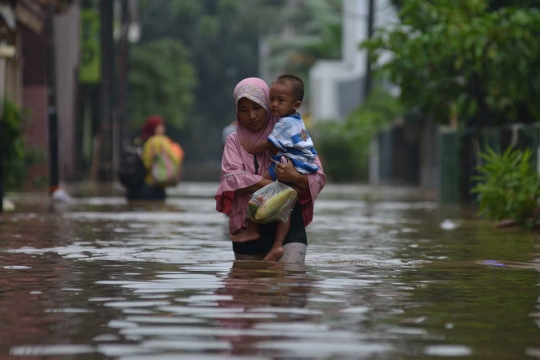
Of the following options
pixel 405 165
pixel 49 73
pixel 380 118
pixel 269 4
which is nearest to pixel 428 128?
pixel 380 118

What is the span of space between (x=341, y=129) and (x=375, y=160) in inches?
166

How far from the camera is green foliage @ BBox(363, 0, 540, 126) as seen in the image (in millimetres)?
22062

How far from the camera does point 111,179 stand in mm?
42406

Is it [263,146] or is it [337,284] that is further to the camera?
[263,146]

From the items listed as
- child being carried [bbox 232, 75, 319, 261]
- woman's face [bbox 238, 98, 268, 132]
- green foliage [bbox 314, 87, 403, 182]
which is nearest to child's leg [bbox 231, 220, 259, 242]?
child being carried [bbox 232, 75, 319, 261]

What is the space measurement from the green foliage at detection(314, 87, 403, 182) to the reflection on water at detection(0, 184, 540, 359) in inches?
1364

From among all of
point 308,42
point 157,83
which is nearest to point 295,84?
point 157,83

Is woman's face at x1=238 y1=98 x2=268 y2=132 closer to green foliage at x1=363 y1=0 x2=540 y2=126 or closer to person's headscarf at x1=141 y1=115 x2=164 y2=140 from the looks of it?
green foliage at x1=363 y1=0 x2=540 y2=126

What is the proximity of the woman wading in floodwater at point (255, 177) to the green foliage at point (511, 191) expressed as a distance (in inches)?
252

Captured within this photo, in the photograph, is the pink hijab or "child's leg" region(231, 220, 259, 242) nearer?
the pink hijab

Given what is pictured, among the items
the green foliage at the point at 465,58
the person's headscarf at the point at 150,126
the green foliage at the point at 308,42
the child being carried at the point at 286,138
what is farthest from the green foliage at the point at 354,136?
the child being carried at the point at 286,138

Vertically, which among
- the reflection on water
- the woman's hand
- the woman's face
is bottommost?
the reflection on water

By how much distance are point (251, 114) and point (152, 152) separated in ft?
53.3

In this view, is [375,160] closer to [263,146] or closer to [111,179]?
[111,179]
